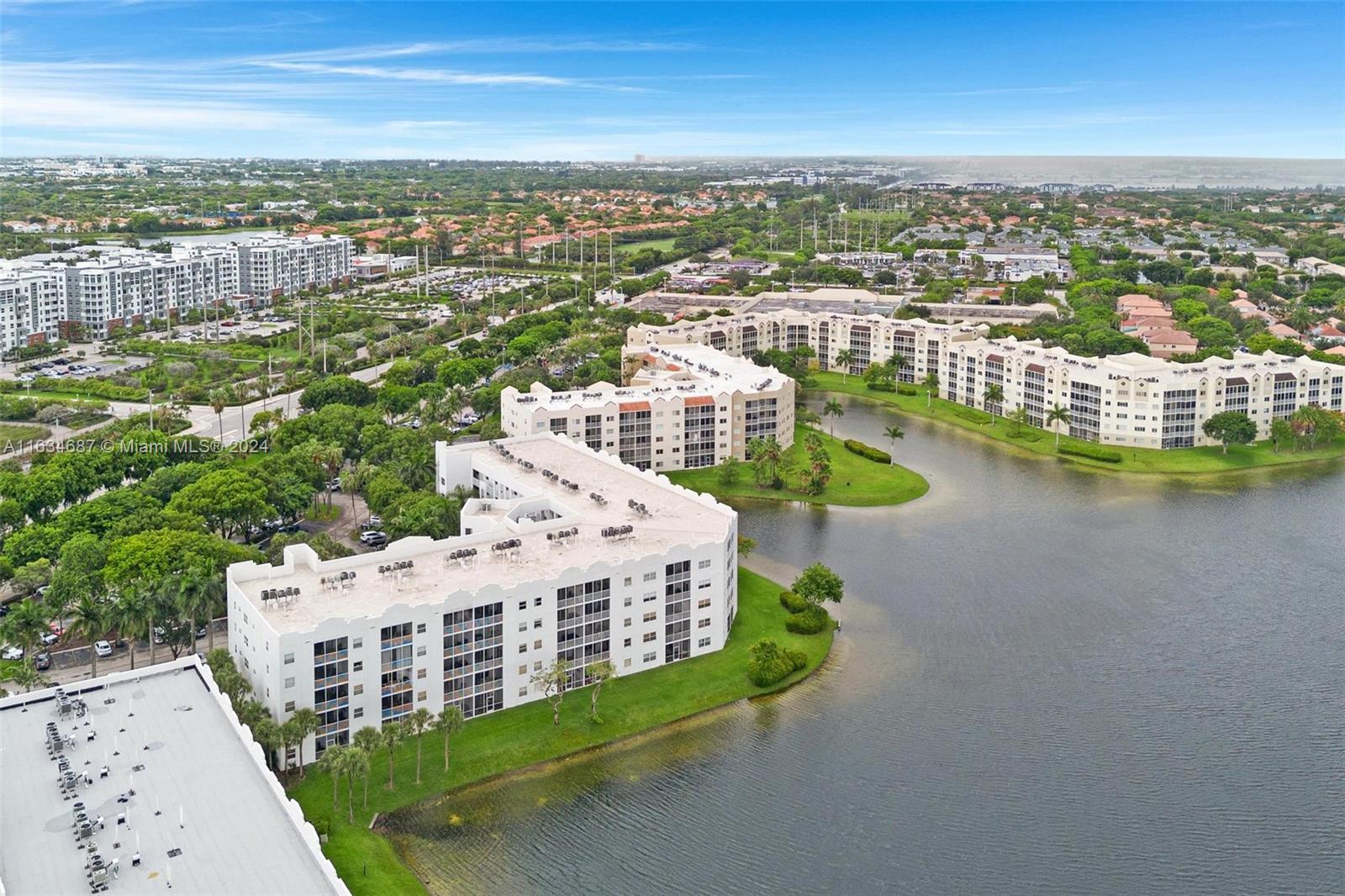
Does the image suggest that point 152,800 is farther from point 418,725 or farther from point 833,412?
point 833,412

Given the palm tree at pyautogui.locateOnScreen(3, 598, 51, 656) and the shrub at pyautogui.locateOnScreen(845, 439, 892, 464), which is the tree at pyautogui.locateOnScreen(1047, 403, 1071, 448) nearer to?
the shrub at pyautogui.locateOnScreen(845, 439, 892, 464)

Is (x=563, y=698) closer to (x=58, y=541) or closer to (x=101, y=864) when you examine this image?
(x=101, y=864)

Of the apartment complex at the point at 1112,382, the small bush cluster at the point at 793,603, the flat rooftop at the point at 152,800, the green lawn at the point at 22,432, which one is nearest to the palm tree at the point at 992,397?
the apartment complex at the point at 1112,382

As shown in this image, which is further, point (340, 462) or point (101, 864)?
point (340, 462)

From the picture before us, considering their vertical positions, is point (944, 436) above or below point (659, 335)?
below

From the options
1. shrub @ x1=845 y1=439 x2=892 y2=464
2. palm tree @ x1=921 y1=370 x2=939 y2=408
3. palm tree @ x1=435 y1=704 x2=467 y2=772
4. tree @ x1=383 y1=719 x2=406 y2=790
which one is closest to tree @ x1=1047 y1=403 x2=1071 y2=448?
shrub @ x1=845 y1=439 x2=892 y2=464

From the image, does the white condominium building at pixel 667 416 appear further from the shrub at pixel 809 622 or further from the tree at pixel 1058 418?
the shrub at pixel 809 622

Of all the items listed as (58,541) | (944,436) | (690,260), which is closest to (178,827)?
(58,541)
